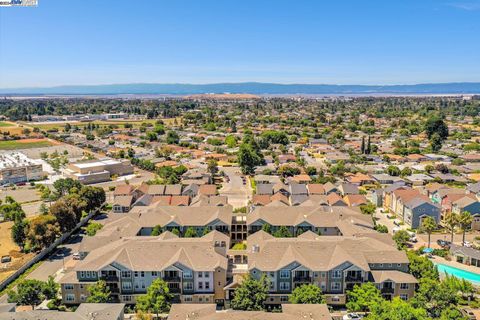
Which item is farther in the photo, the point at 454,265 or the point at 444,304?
the point at 454,265

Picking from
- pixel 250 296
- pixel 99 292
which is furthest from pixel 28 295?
pixel 250 296

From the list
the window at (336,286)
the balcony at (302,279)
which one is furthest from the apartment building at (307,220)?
the balcony at (302,279)

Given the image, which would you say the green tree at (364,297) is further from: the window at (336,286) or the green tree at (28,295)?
the green tree at (28,295)

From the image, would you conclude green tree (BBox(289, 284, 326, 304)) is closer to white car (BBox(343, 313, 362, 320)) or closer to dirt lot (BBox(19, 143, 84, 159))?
white car (BBox(343, 313, 362, 320))

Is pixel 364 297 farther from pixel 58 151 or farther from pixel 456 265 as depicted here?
pixel 58 151

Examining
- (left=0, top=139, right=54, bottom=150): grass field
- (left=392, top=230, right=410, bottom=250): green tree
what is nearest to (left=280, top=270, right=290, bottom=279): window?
(left=392, top=230, right=410, bottom=250): green tree

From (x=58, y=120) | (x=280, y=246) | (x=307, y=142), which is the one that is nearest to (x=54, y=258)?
(x=280, y=246)

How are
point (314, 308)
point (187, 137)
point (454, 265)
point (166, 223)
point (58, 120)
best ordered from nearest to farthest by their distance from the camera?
1. point (314, 308)
2. point (454, 265)
3. point (166, 223)
4. point (187, 137)
5. point (58, 120)

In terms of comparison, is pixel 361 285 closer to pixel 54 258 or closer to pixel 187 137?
pixel 54 258
